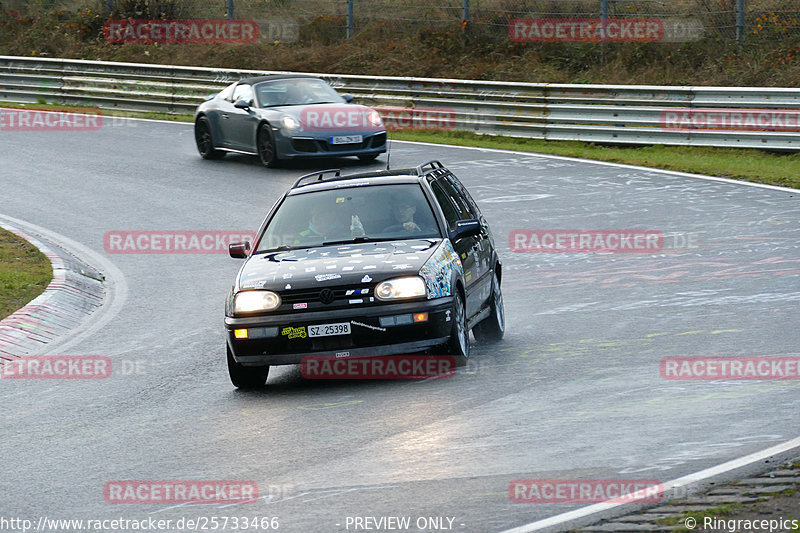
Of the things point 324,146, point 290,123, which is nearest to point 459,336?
point 324,146

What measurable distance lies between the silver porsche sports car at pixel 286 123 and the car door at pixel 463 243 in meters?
9.98

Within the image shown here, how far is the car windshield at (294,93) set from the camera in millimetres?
22875

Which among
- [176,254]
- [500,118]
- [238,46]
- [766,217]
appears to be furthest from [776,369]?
[238,46]

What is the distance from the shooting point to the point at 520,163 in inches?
866

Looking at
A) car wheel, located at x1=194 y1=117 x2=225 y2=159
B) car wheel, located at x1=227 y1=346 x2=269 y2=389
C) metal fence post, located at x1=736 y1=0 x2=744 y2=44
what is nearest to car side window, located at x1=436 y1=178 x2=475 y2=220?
car wheel, located at x1=227 y1=346 x2=269 y2=389

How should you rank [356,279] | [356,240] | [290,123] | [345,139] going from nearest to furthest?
1. [356,279]
2. [356,240]
3. [345,139]
4. [290,123]

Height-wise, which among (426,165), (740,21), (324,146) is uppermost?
(740,21)

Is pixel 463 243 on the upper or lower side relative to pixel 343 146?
upper

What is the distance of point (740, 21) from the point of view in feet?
88.5

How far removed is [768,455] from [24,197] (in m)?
15.5

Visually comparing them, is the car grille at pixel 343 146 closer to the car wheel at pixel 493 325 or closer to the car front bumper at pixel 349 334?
the car wheel at pixel 493 325

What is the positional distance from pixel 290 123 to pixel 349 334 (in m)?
13.0

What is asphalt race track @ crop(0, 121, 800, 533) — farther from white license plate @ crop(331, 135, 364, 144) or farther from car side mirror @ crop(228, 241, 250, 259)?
white license plate @ crop(331, 135, 364, 144)

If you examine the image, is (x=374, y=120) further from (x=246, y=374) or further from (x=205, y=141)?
(x=246, y=374)
